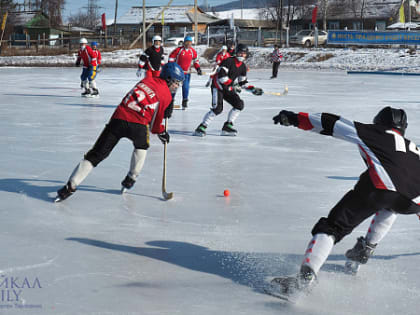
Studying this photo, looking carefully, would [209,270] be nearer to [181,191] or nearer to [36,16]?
[181,191]

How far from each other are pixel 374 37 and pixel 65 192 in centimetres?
3034

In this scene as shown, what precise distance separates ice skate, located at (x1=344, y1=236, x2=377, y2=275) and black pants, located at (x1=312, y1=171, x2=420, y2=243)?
1.24ft

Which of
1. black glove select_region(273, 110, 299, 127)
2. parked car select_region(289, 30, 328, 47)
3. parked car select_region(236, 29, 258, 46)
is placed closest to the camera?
black glove select_region(273, 110, 299, 127)

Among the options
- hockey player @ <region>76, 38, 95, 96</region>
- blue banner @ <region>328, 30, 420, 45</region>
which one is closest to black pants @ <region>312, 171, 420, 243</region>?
hockey player @ <region>76, 38, 95, 96</region>

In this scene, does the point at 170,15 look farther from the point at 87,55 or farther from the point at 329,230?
the point at 329,230

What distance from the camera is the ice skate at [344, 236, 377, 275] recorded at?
353cm

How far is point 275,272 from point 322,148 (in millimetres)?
4652

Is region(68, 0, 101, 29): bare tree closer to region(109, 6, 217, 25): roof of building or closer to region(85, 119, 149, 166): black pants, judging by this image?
region(109, 6, 217, 25): roof of building

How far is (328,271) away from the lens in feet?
11.9

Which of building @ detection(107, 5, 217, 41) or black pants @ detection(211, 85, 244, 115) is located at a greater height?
building @ detection(107, 5, 217, 41)

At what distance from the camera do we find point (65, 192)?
5059mm

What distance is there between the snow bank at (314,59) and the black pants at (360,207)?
2634cm

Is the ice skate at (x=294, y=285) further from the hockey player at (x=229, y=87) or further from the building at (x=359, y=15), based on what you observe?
the building at (x=359, y=15)

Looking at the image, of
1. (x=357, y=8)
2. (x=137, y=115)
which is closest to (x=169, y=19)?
(x=357, y=8)
